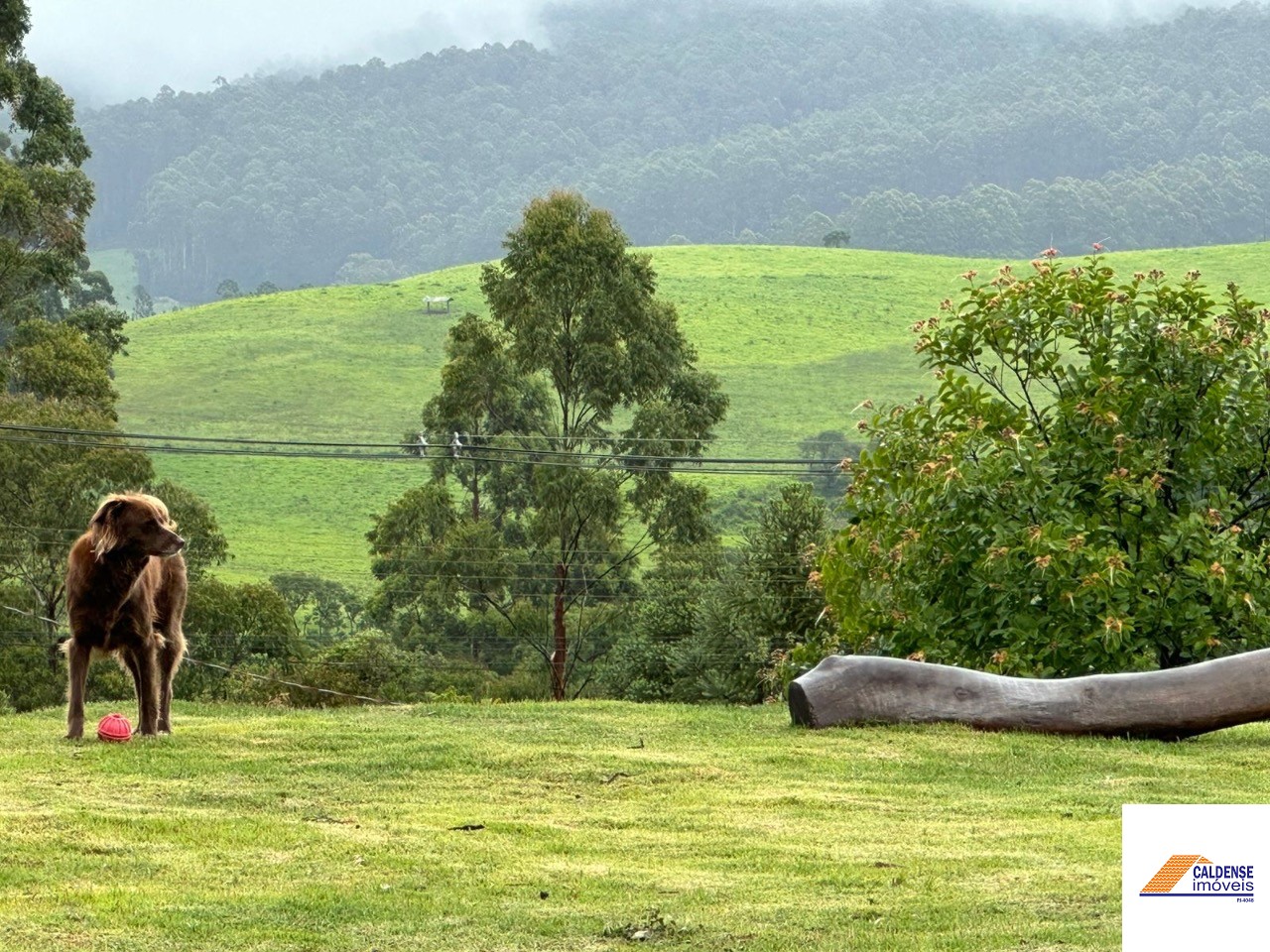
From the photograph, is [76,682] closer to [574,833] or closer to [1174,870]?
→ [574,833]

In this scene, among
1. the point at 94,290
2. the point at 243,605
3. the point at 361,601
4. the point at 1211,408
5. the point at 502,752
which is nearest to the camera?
the point at 502,752

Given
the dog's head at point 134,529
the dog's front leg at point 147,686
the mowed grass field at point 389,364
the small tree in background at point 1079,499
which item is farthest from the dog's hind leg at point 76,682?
the mowed grass field at point 389,364

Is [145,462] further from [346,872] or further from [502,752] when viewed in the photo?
[346,872]

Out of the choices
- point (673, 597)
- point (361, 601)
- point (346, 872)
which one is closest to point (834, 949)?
point (346, 872)

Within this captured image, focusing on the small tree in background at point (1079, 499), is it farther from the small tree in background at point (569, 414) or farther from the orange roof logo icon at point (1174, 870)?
the small tree in background at point (569, 414)

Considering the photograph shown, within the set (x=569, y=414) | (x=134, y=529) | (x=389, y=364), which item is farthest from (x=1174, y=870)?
(x=389, y=364)

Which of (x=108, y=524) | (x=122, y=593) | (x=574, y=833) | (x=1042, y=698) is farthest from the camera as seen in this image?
(x=1042, y=698)

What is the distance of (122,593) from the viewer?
1358 centimetres

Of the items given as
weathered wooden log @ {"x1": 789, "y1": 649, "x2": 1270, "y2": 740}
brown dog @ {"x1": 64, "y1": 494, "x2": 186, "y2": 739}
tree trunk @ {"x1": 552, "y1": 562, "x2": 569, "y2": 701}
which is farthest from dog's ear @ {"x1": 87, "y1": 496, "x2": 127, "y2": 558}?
tree trunk @ {"x1": 552, "y1": 562, "x2": 569, "y2": 701}

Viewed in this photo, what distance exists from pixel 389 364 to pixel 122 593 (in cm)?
10041

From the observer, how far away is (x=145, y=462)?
142ft

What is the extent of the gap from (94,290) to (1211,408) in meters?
78.4

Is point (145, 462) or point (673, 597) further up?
point (145, 462)

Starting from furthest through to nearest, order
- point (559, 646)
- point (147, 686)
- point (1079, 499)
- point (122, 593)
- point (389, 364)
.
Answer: point (389, 364) < point (559, 646) < point (1079, 499) < point (147, 686) < point (122, 593)
